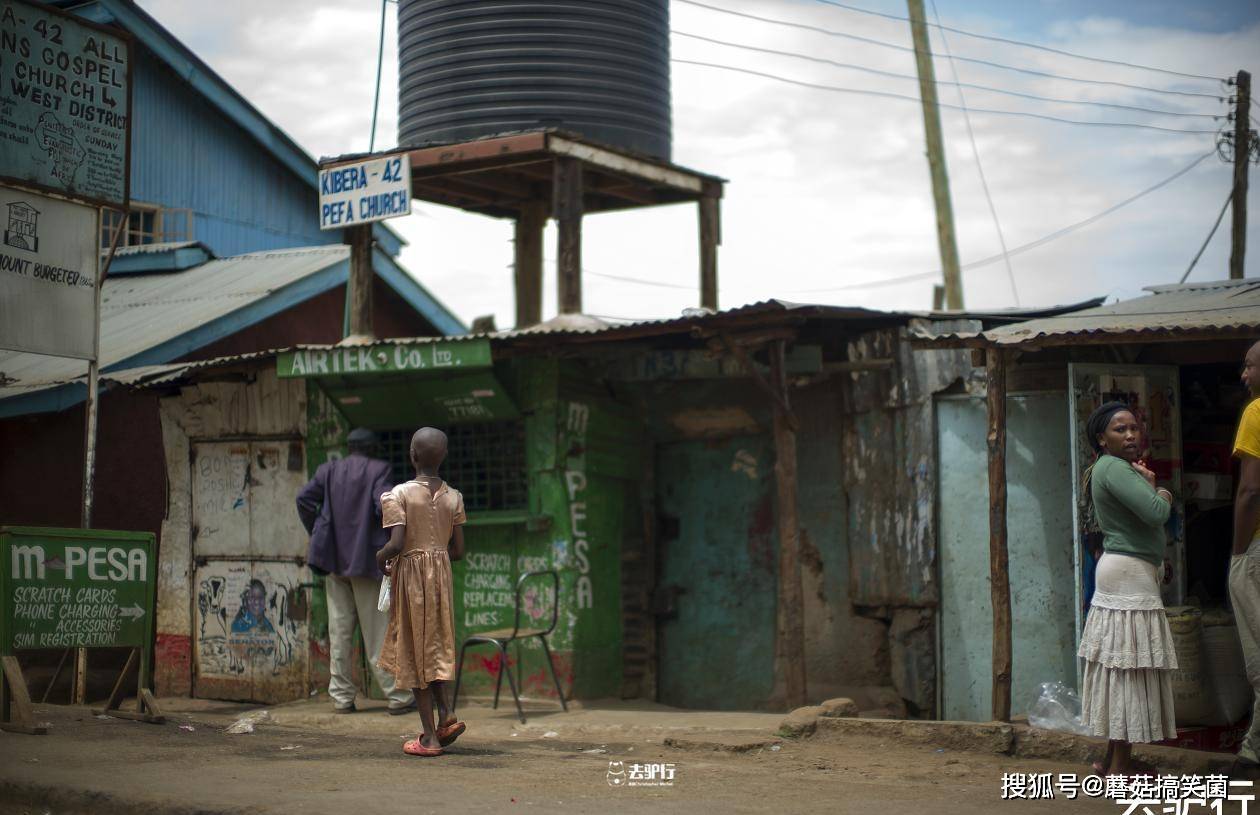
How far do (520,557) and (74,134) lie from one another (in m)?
4.35

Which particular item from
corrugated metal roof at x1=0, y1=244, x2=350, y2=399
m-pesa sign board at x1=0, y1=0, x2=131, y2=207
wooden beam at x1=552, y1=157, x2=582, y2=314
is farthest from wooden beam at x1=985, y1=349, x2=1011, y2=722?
corrugated metal roof at x1=0, y1=244, x2=350, y2=399

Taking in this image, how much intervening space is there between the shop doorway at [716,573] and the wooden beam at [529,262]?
232 cm

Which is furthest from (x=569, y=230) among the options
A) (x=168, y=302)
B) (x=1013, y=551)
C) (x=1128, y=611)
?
(x=168, y=302)

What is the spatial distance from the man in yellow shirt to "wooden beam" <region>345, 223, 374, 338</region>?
7.41 metres

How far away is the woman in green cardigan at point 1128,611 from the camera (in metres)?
6.13

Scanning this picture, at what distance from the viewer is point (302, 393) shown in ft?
36.5

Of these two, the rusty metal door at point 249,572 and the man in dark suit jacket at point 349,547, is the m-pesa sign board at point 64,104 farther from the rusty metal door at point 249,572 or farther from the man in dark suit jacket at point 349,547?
the rusty metal door at point 249,572

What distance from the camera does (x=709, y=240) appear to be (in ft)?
39.2

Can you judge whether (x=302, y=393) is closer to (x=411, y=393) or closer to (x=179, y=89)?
(x=411, y=393)

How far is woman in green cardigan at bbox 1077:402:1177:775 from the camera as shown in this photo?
6133 mm

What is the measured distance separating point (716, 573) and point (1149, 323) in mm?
4316

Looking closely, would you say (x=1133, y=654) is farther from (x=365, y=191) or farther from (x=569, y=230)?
(x=365, y=191)

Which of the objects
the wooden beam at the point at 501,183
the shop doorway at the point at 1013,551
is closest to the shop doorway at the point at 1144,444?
the shop doorway at the point at 1013,551

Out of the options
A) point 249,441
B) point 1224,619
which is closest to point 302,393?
point 249,441
